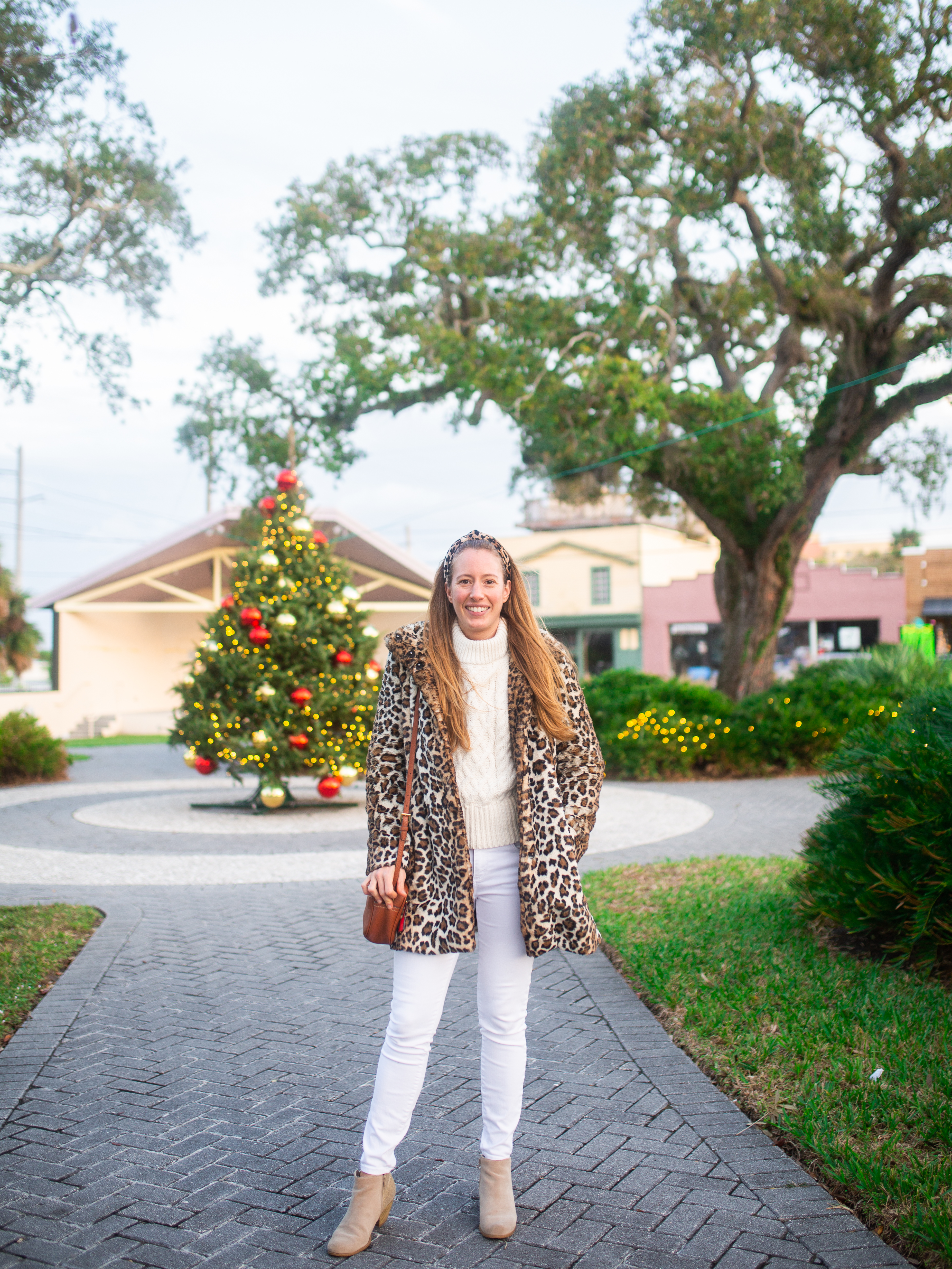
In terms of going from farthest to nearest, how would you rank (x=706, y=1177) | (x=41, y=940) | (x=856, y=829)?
(x=41, y=940), (x=856, y=829), (x=706, y=1177)

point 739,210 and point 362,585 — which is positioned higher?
point 739,210

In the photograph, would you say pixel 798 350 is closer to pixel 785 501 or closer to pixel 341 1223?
pixel 785 501

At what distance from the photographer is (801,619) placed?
40500mm

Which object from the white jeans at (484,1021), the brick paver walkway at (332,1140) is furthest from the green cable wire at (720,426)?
the white jeans at (484,1021)

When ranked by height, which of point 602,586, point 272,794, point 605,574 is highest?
point 605,574

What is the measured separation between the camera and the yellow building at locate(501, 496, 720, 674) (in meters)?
42.2

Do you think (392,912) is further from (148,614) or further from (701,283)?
(148,614)

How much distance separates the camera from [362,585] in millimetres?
25922

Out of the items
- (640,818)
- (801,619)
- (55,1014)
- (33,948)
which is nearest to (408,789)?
(55,1014)

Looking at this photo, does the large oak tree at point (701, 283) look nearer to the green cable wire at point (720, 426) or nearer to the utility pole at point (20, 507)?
the green cable wire at point (720, 426)

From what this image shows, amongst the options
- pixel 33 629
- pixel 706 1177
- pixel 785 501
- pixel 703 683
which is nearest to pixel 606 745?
pixel 703 683

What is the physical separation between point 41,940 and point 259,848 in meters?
3.62

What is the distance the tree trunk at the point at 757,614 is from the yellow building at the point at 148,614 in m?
7.20

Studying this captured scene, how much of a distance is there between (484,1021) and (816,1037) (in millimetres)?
1813
